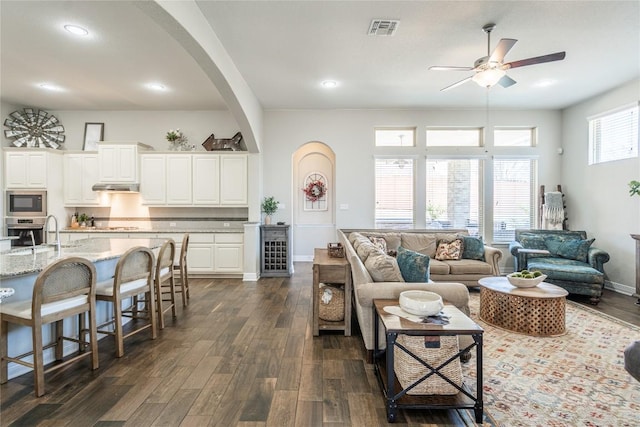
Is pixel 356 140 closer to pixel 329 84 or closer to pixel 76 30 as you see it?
pixel 329 84

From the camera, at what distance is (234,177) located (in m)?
5.86

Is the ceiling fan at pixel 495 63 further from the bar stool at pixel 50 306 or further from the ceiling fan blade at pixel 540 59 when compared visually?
the bar stool at pixel 50 306

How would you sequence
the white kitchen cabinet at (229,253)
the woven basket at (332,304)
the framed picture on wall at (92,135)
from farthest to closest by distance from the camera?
the framed picture on wall at (92,135) → the white kitchen cabinet at (229,253) → the woven basket at (332,304)

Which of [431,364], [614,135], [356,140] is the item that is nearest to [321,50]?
[356,140]

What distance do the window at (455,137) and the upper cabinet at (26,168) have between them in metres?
7.29

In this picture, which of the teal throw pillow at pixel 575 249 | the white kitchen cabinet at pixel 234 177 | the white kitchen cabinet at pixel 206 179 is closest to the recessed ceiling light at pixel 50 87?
the white kitchen cabinet at pixel 206 179

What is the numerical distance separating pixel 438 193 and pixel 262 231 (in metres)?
3.61

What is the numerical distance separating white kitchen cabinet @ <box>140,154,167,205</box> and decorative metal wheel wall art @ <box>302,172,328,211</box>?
3.27 m

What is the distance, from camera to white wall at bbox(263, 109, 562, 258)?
6.18m

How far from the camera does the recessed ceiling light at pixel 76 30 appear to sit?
3303mm

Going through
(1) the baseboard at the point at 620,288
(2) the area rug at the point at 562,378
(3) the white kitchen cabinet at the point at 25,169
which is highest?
(3) the white kitchen cabinet at the point at 25,169

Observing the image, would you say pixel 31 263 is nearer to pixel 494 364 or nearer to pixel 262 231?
pixel 262 231

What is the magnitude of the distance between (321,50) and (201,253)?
13.2ft

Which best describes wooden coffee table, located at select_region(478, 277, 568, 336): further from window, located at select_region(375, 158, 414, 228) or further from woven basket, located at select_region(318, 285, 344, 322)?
window, located at select_region(375, 158, 414, 228)
